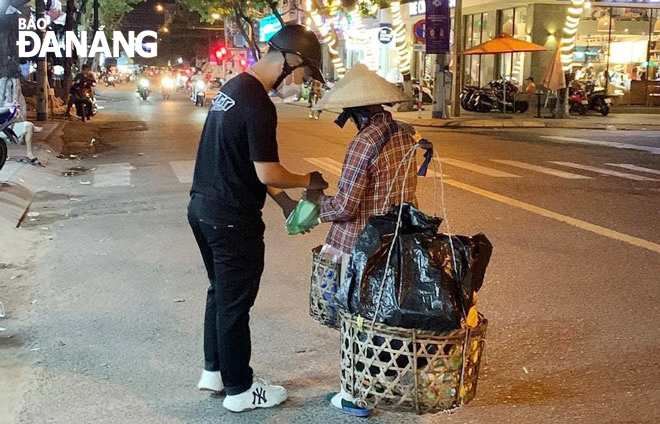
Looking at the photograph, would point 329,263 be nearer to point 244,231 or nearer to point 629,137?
point 244,231

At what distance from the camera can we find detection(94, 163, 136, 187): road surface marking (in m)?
12.7

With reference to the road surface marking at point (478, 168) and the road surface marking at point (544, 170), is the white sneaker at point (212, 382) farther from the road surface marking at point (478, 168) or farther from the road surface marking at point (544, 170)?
the road surface marking at point (544, 170)

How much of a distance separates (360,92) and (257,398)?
67.7 inches

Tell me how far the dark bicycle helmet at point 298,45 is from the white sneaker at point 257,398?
5.34 ft

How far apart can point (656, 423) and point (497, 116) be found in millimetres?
24931

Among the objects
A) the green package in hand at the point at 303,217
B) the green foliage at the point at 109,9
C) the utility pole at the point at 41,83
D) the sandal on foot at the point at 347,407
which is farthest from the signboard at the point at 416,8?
the sandal on foot at the point at 347,407

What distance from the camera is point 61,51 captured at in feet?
99.6

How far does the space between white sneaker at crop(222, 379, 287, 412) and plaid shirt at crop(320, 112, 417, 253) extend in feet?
2.88

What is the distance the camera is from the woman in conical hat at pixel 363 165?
394 centimetres

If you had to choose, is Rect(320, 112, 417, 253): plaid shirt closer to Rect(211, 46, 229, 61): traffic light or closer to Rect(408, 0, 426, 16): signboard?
Rect(408, 0, 426, 16): signboard

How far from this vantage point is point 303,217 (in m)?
4.00

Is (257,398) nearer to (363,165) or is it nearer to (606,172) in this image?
(363,165)

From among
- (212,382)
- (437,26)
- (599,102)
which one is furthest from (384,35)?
(212,382)

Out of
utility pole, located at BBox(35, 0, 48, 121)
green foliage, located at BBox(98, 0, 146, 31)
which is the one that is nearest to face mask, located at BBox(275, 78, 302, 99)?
utility pole, located at BBox(35, 0, 48, 121)
